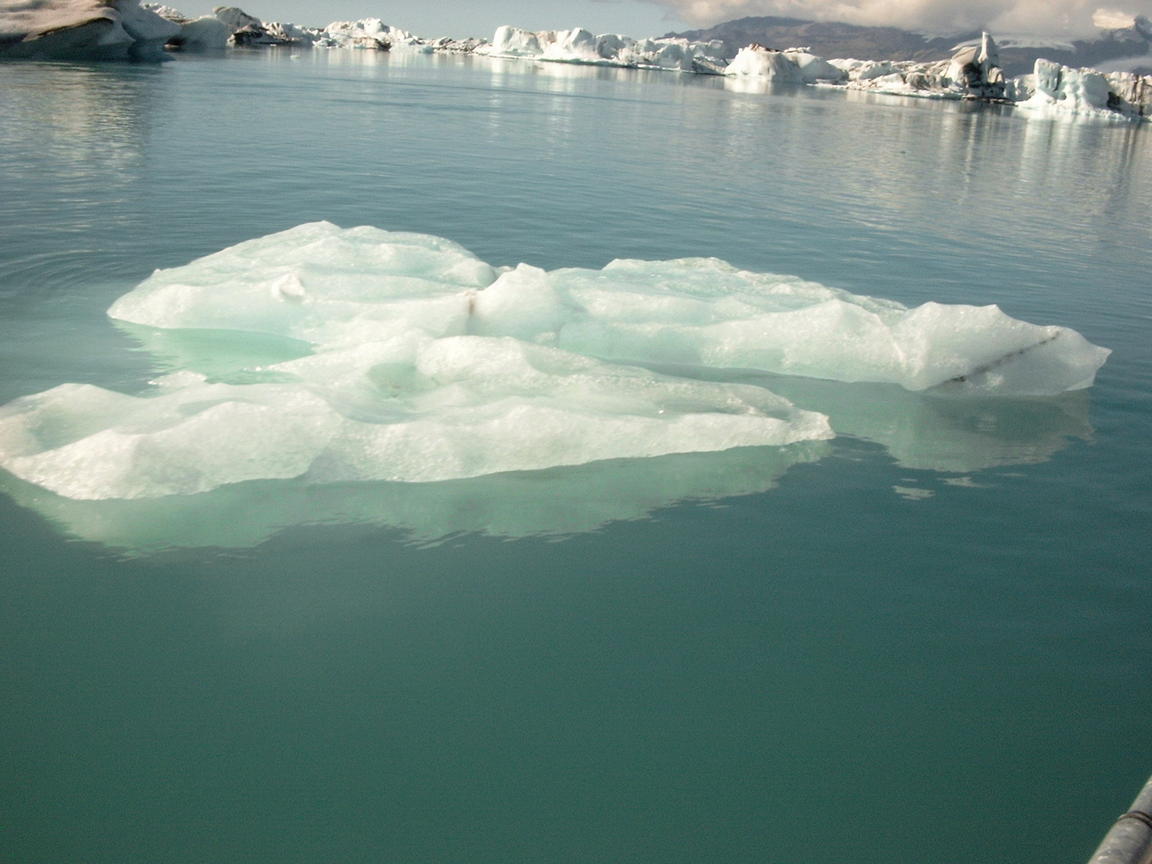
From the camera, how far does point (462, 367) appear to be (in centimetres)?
585

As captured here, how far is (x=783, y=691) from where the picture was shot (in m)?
3.48

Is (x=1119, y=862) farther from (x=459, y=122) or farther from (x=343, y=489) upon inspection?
(x=459, y=122)

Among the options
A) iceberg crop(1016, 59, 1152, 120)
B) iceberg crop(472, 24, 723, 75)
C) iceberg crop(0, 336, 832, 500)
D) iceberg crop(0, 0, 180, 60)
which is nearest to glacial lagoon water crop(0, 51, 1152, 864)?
iceberg crop(0, 336, 832, 500)

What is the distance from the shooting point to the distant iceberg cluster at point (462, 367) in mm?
4820

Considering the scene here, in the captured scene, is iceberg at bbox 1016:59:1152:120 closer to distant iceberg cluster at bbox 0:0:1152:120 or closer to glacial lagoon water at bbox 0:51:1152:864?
distant iceberg cluster at bbox 0:0:1152:120

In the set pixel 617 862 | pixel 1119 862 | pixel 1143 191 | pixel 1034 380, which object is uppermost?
pixel 1143 191

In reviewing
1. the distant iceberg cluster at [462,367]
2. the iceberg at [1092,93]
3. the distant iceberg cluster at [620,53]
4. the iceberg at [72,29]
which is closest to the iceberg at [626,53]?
the distant iceberg cluster at [620,53]

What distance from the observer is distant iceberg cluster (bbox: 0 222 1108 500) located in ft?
15.8

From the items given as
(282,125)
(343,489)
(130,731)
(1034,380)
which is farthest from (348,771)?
(282,125)

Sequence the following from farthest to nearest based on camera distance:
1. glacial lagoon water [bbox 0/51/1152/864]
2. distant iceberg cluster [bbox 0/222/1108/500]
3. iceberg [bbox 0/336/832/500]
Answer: distant iceberg cluster [bbox 0/222/1108/500] < iceberg [bbox 0/336/832/500] < glacial lagoon water [bbox 0/51/1152/864]

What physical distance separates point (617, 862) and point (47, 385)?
4.69m

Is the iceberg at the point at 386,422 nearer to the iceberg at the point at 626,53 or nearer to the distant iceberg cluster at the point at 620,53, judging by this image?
the distant iceberg cluster at the point at 620,53

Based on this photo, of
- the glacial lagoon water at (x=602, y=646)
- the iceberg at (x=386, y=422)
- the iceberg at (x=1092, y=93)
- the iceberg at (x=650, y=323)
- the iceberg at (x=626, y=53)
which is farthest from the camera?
the iceberg at (x=626, y=53)

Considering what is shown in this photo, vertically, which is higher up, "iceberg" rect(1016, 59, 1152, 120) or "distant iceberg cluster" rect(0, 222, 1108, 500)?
"iceberg" rect(1016, 59, 1152, 120)
